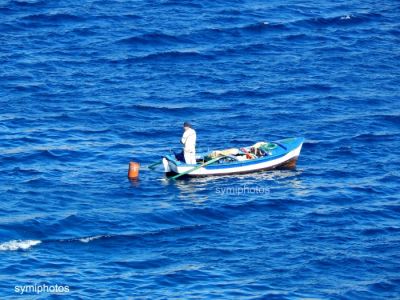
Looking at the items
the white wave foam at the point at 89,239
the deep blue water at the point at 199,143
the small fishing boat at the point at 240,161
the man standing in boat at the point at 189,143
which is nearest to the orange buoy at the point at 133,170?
the deep blue water at the point at 199,143

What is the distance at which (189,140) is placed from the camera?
42406 mm

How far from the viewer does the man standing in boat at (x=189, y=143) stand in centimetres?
4241

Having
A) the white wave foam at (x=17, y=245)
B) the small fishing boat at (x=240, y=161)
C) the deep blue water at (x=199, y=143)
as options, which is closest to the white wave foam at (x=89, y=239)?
the deep blue water at (x=199, y=143)

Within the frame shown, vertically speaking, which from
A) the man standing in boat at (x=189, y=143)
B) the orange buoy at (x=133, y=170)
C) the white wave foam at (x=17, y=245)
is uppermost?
the man standing in boat at (x=189, y=143)

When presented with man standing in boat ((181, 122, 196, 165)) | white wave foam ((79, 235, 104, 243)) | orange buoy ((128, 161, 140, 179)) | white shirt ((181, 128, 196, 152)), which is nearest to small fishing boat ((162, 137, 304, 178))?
man standing in boat ((181, 122, 196, 165))

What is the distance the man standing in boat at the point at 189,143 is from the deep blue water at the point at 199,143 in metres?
0.93

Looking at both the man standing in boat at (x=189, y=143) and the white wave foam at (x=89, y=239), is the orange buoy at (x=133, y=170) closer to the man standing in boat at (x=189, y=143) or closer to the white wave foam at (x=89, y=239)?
the man standing in boat at (x=189, y=143)

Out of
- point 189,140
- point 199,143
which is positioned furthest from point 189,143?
point 199,143

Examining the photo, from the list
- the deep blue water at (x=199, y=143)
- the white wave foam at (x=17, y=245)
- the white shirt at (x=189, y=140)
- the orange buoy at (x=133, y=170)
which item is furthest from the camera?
the orange buoy at (x=133, y=170)

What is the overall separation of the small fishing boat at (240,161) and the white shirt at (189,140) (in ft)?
1.94

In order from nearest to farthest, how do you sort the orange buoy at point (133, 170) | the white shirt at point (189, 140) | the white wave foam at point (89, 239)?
the white wave foam at point (89, 239) → the white shirt at point (189, 140) → the orange buoy at point (133, 170)

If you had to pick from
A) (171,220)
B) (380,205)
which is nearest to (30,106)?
(171,220)

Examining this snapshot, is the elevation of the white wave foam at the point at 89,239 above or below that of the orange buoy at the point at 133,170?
below

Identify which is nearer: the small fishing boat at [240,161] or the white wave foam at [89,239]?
the white wave foam at [89,239]
